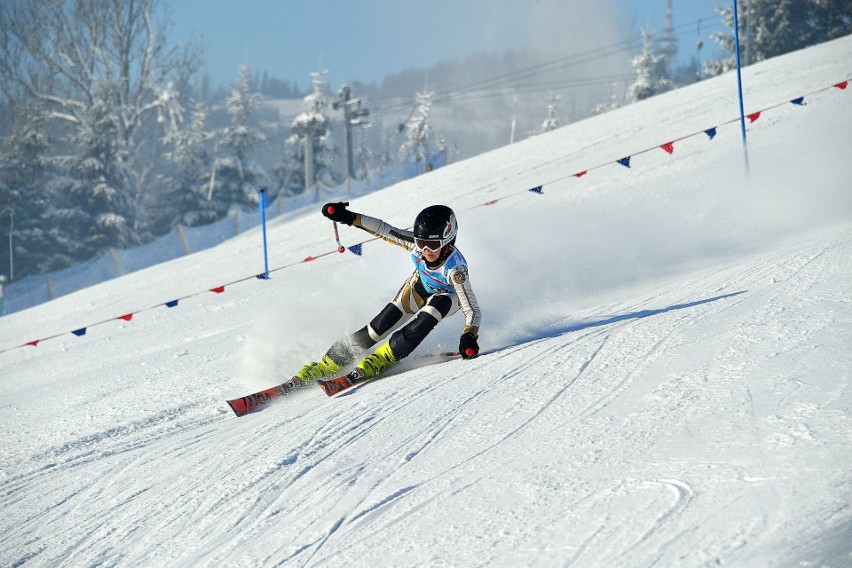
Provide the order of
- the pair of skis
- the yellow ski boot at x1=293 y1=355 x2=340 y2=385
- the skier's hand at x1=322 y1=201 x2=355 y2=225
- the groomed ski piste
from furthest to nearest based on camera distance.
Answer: the skier's hand at x1=322 y1=201 x2=355 y2=225 < the yellow ski boot at x1=293 y1=355 x2=340 y2=385 < the pair of skis < the groomed ski piste

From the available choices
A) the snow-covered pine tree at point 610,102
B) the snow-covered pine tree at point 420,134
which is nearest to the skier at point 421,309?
the snow-covered pine tree at point 420,134

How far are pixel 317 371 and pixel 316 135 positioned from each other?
42327mm

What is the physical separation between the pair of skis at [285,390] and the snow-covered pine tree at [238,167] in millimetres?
39036

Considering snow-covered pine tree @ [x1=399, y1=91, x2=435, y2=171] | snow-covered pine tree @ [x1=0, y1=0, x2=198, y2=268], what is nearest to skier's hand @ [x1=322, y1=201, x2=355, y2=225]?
snow-covered pine tree @ [x1=0, y1=0, x2=198, y2=268]

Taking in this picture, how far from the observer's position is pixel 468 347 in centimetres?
568

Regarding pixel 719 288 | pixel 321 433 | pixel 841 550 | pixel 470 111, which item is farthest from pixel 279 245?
pixel 470 111

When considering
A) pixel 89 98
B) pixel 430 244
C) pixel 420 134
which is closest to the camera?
pixel 430 244

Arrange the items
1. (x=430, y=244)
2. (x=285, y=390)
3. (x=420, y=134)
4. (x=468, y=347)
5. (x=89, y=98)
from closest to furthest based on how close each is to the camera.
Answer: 1. (x=468, y=347)
2. (x=285, y=390)
3. (x=430, y=244)
4. (x=89, y=98)
5. (x=420, y=134)

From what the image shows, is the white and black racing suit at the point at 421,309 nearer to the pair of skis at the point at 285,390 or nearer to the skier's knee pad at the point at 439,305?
the skier's knee pad at the point at 439,305

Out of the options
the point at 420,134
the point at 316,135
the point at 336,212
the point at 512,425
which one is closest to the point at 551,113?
the point at 420,134

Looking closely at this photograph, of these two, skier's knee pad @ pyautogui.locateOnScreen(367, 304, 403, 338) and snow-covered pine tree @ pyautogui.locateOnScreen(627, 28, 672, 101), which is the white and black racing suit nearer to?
skier's knee pad @ pyautogui.locateOnScreen(367, 304, 403, 338)

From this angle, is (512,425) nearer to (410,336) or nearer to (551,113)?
(410,336)

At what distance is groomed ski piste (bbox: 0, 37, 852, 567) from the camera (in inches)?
118

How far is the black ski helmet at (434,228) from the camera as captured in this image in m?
6.10
